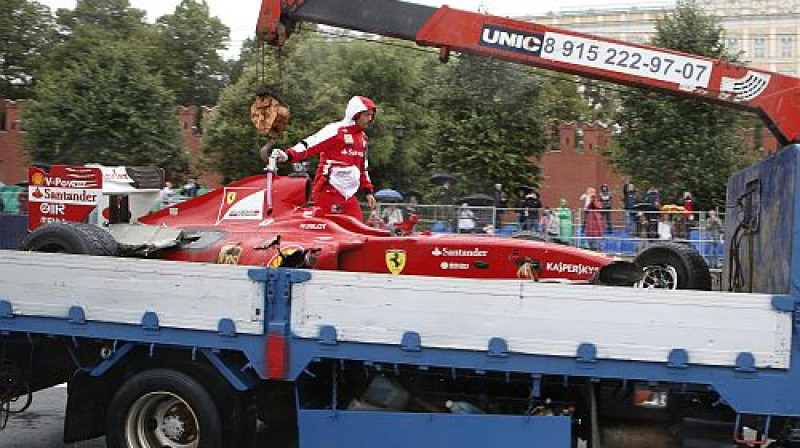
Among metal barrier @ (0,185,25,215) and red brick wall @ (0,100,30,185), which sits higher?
red brick wall @ (0,100,30,185)

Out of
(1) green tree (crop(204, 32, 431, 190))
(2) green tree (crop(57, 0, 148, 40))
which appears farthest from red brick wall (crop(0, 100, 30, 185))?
(1) green tree (crop(204, 32, 431, 190))

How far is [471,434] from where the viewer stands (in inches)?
206

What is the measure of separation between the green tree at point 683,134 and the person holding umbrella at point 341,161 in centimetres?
1756

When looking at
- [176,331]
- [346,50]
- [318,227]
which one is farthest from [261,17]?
[346,50]

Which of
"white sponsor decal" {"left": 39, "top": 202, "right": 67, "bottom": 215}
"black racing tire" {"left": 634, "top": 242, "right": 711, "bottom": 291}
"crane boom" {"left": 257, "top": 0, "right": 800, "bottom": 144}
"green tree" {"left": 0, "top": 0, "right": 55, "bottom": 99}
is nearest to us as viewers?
"black racing tire" {"left": 634, "top": 242, "right": 711, "bottom": 291}

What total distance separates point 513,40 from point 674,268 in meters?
2.41

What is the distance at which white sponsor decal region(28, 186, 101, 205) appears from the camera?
925 cm

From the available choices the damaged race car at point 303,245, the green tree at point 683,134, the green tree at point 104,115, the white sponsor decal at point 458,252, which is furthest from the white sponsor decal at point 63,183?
the green tree at point 104,115

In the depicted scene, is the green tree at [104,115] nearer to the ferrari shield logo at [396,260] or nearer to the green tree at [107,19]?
the green tree at [107,19]

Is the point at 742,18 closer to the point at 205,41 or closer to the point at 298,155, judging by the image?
the point at 205,41

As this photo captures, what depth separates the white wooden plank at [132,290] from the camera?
5516 mm

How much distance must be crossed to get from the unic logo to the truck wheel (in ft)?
13.4

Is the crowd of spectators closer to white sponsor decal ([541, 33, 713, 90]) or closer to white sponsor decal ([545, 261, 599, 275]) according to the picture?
white sponsor decal ([541, 33, 713, 90])

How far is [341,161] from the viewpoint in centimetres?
814
